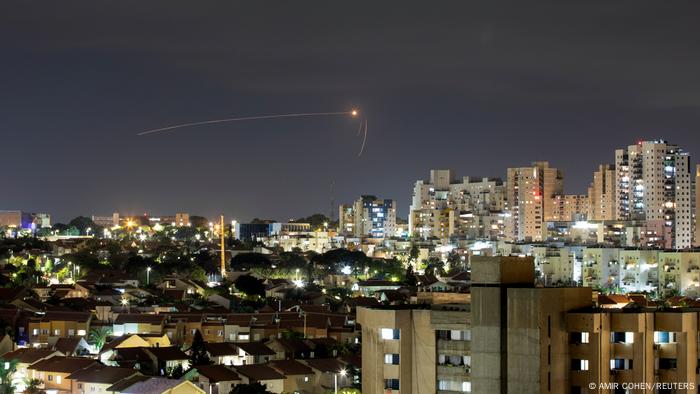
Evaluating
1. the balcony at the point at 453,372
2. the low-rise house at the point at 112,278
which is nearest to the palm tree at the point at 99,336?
the low-rise house at the point at 112,278

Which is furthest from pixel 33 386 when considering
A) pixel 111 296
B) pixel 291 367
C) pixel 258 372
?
pixel 111 296

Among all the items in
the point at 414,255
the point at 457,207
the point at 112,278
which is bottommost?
the point at 414,255

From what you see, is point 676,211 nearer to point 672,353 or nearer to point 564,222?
point 564,222

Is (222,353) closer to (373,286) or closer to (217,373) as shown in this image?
(217,373)

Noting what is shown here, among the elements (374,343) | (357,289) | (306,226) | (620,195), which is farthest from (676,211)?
(374,343)

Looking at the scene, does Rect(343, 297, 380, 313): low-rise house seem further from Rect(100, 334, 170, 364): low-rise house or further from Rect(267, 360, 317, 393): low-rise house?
Rect(267, 360, 317, 393): low-rise house

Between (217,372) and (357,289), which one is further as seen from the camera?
(357,289)

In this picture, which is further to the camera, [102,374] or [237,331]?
[237,331]
